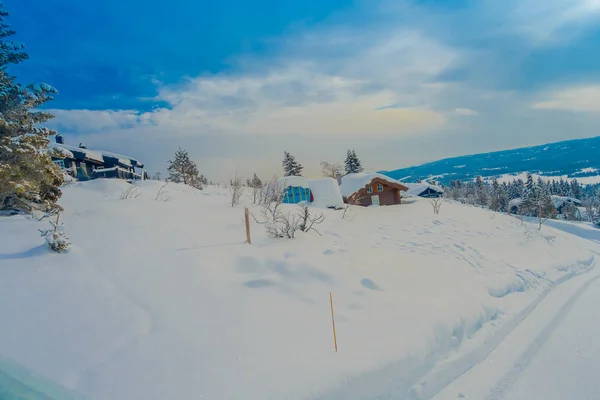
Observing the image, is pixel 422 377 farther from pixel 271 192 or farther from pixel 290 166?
pixel 290 166

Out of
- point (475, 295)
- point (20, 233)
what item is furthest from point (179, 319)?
point (475, 295)

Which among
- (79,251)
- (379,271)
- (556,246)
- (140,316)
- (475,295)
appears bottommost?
(556,246)

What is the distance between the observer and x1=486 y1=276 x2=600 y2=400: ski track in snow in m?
4.74

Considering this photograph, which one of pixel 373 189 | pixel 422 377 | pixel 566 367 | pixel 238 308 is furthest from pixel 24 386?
pixel 373 189

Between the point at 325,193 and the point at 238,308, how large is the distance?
65.7 feet

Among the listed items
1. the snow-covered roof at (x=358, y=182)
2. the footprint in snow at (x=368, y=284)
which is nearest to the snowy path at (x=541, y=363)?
the footprint in snow at (x=368, y=284)

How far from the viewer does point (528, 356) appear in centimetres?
577

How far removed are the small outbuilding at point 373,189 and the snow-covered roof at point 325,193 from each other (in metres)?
3.08

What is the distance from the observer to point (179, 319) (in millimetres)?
5172

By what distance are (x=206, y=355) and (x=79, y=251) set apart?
191 inches

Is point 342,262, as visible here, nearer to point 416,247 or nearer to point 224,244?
point 224,244

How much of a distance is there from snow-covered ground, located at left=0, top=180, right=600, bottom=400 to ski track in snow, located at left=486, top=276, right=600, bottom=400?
53 centimetres

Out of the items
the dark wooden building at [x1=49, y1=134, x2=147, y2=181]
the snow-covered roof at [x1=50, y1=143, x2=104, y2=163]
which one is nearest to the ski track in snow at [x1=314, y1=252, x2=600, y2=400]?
the dark wooden building at [x1=49, y1=134, x2=147, y2=181]

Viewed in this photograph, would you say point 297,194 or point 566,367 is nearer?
point 566,367
